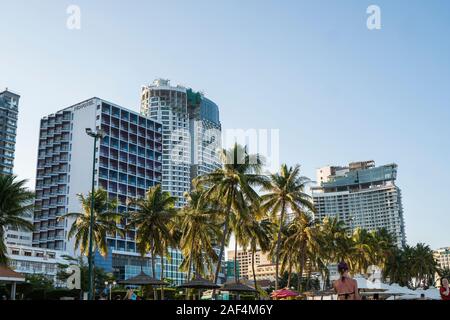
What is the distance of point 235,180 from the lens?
5059 cm

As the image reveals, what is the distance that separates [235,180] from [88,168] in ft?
270

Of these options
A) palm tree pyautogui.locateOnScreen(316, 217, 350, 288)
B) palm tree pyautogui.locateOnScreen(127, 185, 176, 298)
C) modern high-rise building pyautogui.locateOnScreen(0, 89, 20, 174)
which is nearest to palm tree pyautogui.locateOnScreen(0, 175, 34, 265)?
palm tree pyautogui.locateOnScreen(127, 185, 176, 298)

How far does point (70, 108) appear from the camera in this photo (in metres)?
137

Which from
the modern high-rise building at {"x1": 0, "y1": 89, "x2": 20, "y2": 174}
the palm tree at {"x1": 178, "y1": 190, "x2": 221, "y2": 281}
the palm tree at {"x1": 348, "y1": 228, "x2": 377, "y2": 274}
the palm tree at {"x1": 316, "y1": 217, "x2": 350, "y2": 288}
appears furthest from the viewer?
the modern high-rise building at {"x1": 0, "y1": 89, "x2": 20, "y2": 174}

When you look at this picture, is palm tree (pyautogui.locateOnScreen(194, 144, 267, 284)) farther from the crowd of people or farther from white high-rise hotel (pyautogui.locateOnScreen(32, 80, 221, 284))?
white high-rise hotel (pyautogui.locateOnScreen(32, 80, 221, 284))

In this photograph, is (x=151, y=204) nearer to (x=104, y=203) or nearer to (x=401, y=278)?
(x=104, y=203)

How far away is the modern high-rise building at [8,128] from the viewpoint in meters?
147

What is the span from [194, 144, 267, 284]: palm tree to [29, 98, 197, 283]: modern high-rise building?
2938 inches

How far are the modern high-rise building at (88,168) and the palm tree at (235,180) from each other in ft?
245

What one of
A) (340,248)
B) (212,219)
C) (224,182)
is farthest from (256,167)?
(340,248)

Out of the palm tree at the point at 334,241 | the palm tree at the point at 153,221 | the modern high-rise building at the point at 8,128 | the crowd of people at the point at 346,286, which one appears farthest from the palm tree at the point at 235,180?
the modern high-rise building at the point at 8,128

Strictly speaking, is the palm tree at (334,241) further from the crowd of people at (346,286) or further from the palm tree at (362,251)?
the crowd of people at (346,286)

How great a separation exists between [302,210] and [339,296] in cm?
5437

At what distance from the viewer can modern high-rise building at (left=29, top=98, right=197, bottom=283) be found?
12531 centimetres
